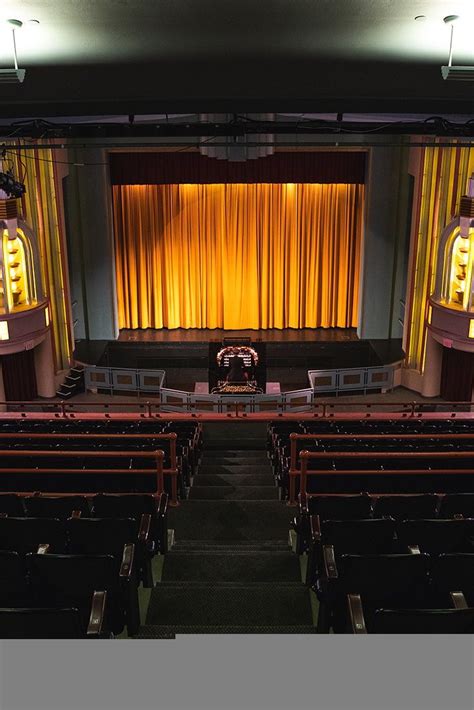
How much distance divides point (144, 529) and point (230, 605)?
2.72 ft

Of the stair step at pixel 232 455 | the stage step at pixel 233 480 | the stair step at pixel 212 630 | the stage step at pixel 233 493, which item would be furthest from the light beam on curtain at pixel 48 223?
the stair step at pixel 212 630

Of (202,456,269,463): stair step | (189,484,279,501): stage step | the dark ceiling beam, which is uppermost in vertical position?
the dark ceiling beam

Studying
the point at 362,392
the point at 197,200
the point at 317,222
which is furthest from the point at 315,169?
the point at 362,392

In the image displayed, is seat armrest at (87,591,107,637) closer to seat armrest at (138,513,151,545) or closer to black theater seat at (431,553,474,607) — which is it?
seat armrest at (138,513,151,545)

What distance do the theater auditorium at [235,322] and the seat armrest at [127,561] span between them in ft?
0.08

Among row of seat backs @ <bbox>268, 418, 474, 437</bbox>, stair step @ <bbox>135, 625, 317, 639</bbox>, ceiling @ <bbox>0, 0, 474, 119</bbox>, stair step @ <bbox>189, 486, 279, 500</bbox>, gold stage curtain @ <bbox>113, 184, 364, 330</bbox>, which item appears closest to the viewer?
ceiling @ <bbox>0, 0, 474, 119</bbox>

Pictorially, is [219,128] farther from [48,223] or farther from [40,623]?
[48,223]

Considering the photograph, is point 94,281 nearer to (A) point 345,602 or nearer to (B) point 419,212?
(B) point 419,212

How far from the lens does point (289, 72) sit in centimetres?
575

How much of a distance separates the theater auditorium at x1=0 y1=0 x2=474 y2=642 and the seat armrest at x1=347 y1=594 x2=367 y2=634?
0.05 ft

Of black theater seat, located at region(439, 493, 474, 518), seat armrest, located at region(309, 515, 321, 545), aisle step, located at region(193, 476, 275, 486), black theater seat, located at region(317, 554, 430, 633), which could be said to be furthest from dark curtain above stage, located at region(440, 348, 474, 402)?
black theater seat, located at region(317, 554, 430, 633)

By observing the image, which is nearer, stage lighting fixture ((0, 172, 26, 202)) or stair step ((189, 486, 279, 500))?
stair step ((189, 486, 279, 500))

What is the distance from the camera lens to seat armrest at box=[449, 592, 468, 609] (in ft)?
13.8

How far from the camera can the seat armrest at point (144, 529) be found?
541 cm
